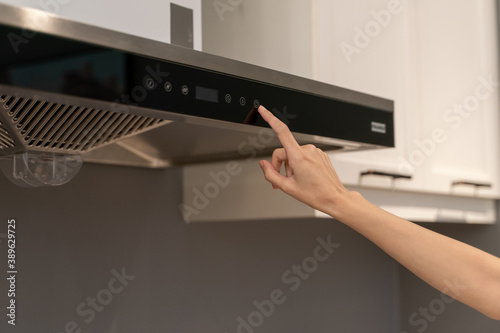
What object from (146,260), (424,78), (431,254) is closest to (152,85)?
(431,254)

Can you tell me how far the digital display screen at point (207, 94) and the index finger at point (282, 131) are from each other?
0.06 metres

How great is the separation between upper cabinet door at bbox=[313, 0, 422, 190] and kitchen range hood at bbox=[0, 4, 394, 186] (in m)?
0.16

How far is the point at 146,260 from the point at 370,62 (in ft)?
2.06

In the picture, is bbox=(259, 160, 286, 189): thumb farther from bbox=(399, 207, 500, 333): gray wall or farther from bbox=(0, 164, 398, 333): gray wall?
bbox=(399, 207, 500, 333): gray wall

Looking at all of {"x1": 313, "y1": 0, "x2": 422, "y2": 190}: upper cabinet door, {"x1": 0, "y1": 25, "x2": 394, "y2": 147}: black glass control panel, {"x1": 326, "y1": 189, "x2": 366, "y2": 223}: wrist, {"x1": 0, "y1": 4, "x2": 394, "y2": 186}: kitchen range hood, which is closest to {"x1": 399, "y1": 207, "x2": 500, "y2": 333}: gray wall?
{"x1": 313, "y1": 0, "x2": 422, "y2": 190}: upper cabinet door

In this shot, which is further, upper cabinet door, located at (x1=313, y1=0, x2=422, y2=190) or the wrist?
upper cabinet door, located at (x1=313, y1=0, x2=422, y2=190)

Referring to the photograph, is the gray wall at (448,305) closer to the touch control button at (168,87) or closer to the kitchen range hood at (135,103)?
the kitchen range hood at (135,103)

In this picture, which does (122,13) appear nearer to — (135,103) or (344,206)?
(135,103)

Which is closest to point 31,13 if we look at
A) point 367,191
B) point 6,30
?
point 6,30

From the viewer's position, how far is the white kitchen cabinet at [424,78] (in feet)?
3.77

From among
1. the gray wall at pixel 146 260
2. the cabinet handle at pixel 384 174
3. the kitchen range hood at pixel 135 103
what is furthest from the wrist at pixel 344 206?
the gray wall at pixel 146 260

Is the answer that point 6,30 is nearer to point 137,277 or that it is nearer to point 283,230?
point 137,277

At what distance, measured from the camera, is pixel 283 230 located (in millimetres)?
1580

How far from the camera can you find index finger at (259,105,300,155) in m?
0.70
